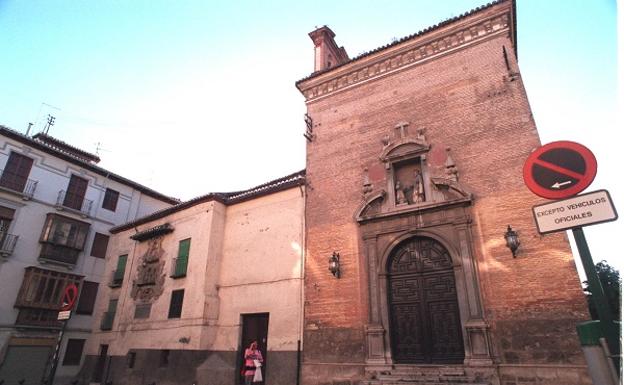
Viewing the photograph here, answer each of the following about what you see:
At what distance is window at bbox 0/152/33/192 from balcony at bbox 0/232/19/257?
94.6 inches

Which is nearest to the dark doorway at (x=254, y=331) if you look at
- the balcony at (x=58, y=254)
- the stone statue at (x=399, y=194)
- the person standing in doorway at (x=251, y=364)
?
the person standing in doorway at (x=251, y=364)

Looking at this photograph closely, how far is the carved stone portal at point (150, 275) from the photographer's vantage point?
1616 centimetres

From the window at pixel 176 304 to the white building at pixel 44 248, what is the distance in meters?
7.37

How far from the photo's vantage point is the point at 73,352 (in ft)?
60.6

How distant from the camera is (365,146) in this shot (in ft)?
40.1

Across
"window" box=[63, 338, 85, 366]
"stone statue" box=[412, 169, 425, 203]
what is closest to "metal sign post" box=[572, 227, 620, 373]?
"stone statue" box=[412, 169, 425, 203]

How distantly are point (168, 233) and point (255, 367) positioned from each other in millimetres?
8704

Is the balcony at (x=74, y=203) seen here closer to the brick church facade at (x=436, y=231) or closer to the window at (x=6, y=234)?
the window at (x=6, y=234)

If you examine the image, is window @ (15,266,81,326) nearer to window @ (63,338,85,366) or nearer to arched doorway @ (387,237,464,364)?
window @ (63,338,85,366)

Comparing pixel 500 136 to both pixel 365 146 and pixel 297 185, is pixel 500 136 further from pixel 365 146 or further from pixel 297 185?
pixel 297 185

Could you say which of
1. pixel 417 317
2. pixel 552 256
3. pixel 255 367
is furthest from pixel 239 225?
pixel 552 256

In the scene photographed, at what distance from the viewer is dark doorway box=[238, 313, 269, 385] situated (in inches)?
486

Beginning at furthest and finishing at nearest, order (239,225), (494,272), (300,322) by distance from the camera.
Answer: (239,225) → (300,322) → (494,272)

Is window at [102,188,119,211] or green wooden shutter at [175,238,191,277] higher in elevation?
window at [102,188,119,211]
